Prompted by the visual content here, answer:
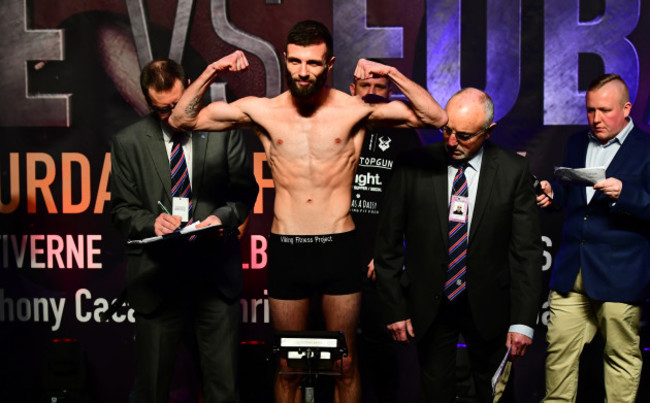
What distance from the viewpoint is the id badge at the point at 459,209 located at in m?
3.07

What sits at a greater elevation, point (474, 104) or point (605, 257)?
point (474, 104)

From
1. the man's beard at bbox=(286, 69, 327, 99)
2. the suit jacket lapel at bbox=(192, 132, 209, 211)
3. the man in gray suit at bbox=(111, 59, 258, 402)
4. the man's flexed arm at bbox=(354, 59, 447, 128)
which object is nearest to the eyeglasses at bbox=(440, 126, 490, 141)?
the man's flexed arm at bbox=(354, 59, 447, 128)

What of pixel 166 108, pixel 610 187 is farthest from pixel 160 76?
pixel 610 187

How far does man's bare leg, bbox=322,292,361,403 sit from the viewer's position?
3.10 meters

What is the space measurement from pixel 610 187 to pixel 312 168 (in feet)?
5.08

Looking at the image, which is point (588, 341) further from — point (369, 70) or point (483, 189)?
point (369, 70)

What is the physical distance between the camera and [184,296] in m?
3.50

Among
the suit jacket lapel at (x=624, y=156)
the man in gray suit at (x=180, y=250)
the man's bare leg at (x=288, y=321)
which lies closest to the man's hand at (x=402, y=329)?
the man's bare leg at (x=288, y=321)

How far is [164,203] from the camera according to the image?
3.43 metres

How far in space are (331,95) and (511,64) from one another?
1.89 metres

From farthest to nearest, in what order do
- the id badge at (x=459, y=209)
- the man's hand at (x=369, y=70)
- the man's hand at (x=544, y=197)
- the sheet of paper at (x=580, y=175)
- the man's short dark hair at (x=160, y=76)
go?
the man's hand at (x=544, y=197) → the sheet of paper at (x=580, y=175) → the man's short dark hair at (x=160, y=76) → the id badge at (x=459, y=209) → the man's hand at (x=369, y=70)

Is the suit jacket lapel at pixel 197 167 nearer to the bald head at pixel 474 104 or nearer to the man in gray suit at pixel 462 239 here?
the man in gray suit at pixel 462 239

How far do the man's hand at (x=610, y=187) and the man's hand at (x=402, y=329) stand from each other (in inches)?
47.6

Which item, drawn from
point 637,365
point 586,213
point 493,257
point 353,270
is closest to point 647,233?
point 586,213
